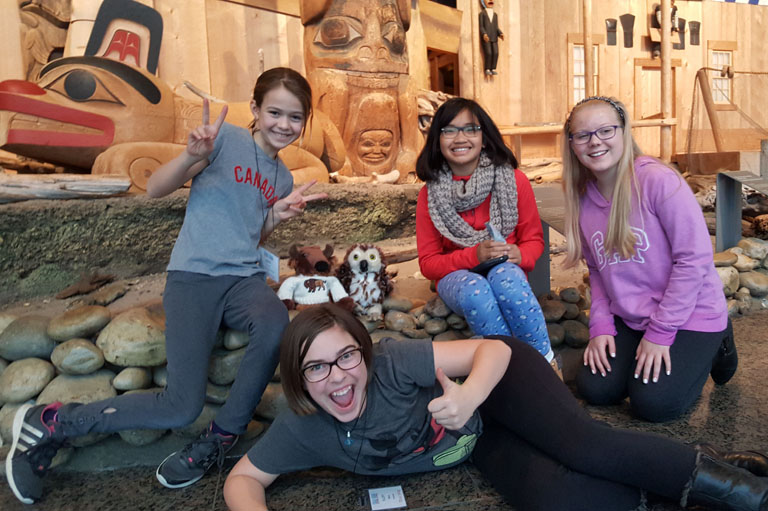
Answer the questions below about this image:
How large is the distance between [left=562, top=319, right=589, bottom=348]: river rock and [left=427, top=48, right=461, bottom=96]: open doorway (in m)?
5.50

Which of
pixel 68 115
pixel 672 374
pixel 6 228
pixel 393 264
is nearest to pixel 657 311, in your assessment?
pixel 672 374

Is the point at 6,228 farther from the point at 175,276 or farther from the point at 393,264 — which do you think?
the point at 393,264

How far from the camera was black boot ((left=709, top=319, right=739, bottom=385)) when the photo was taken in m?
1.94

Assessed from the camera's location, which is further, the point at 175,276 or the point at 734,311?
the point at 734,311

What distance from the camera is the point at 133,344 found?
184 centimetres

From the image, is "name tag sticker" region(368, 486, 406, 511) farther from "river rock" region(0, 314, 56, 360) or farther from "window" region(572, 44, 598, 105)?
"window" region(572, 44, 598, 105)

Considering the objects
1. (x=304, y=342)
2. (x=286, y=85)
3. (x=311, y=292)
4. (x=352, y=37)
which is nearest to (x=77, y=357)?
(x=311, y=292)

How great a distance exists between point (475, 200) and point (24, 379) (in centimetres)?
164

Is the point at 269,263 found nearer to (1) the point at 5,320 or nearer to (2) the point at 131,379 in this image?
(2) the point at 131,379

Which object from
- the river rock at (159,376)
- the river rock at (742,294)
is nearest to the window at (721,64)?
the river rock at (742,294)

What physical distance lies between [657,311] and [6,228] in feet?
9.04

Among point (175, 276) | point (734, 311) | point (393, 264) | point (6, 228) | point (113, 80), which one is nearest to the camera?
point (175, 276)

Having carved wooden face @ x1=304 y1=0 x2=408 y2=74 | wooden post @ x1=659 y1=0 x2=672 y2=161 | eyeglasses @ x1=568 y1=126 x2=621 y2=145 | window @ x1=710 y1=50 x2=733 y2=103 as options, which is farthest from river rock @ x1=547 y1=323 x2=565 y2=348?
window @ x1=710 y1=50 x2=733 y2=103

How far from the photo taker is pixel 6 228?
8.58ft
